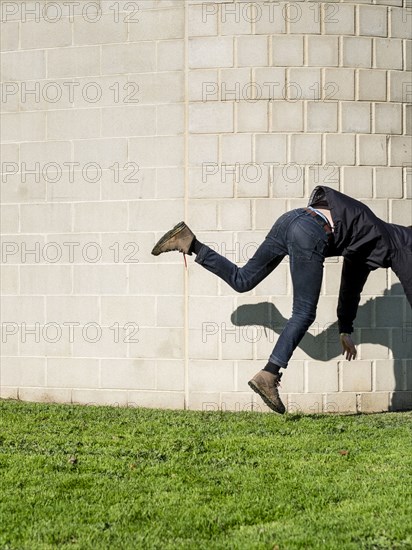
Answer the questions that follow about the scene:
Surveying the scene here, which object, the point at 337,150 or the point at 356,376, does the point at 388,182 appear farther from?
the point at 356,376

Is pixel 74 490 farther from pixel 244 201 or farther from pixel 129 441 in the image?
pixel 244 201

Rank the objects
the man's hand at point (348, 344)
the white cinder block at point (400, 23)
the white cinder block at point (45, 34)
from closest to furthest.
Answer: the man's hand at point (348, 344) → the white cinder block at point (400, 23) → the white cinder block at point (45, 34)

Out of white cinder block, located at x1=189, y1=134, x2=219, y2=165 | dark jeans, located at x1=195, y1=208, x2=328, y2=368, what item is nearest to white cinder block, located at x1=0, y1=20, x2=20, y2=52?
white cinder block, located at x1=189, y1=134, x2=219, y2=165

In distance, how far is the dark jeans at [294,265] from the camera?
5.89m

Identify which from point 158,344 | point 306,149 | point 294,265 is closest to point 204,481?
point 294,265

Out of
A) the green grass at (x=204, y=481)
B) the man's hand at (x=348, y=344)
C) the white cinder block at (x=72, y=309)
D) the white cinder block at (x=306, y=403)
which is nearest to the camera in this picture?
the green grass at (x=204, y=481)

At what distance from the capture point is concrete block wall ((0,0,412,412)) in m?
6.90

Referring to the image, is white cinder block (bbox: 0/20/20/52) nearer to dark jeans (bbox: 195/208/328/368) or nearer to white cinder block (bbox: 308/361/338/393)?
dark jeans (bbox: 195/208/328/368)

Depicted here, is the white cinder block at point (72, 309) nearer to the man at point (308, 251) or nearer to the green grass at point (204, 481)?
the green grass at point (204, 481)

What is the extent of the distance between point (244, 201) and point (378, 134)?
1224 millimetres

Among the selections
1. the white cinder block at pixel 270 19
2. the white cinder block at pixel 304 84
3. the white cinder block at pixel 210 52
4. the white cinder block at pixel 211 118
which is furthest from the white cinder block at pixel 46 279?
the white cinder block at pixel 270 19

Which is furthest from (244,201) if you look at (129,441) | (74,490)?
(74,490)

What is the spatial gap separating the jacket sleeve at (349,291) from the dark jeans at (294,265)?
403mm

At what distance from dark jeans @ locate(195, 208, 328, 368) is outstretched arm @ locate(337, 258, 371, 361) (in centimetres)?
40
